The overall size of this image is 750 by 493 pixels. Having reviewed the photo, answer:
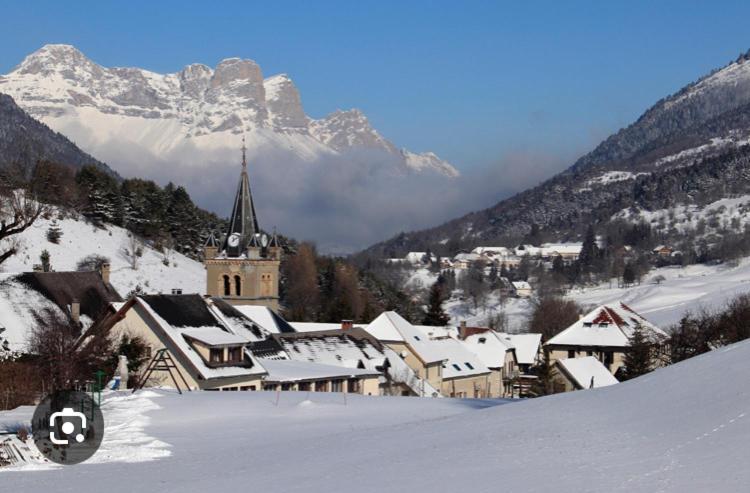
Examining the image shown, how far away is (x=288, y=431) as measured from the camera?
1033 inches

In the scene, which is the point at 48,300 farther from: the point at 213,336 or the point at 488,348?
the point at 488,348

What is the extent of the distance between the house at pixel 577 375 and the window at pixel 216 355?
89.3ft

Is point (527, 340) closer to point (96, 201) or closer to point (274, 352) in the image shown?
point (274, 352)

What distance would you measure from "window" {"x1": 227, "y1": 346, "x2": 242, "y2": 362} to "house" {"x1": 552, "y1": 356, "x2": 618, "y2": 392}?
85.6ft

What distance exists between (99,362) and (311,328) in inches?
1581

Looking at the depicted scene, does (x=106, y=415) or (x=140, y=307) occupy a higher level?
(x=140, y=307)

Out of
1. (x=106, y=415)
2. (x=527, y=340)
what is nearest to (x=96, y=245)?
(x=527, y=340)

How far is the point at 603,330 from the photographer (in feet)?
318

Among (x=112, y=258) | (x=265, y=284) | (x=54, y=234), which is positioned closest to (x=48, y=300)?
(x=265, y=284)

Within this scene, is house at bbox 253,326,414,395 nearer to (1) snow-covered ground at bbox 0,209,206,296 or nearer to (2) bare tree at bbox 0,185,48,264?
(2) bare tree at bbox 0,185,48,264

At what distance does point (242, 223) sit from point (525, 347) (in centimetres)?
2840

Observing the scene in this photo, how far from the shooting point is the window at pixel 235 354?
162 ft

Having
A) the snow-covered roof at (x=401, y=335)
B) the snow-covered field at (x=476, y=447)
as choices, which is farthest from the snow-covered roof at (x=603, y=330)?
the snow-covered field at (x=476, y=447)

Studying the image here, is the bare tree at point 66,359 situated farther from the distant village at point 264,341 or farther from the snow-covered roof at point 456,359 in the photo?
the snow-covered roof at point 456,359
